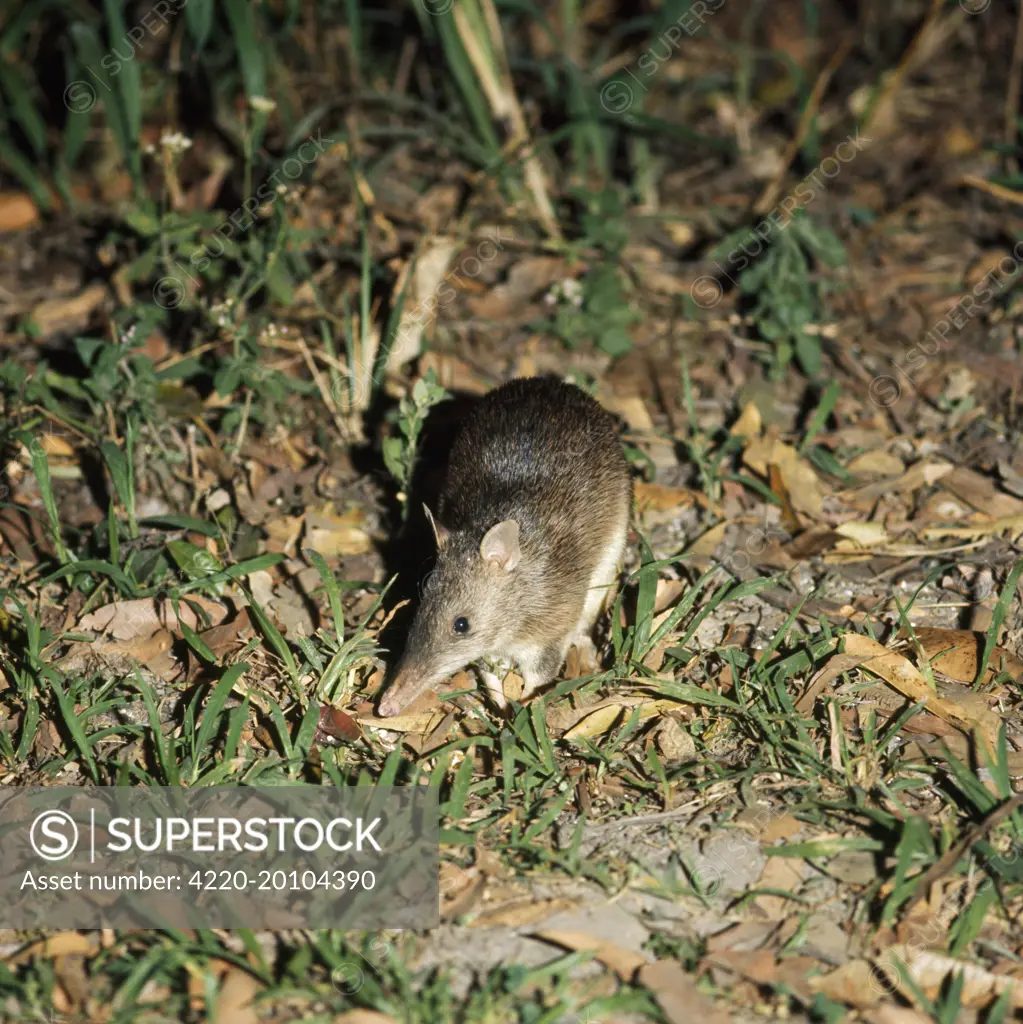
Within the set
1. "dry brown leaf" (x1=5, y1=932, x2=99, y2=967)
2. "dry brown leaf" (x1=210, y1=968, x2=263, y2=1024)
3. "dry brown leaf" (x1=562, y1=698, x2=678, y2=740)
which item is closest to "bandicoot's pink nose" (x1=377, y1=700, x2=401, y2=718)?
"dry brown leaf" (x1=562, y1=698, x2=678, y2=740)

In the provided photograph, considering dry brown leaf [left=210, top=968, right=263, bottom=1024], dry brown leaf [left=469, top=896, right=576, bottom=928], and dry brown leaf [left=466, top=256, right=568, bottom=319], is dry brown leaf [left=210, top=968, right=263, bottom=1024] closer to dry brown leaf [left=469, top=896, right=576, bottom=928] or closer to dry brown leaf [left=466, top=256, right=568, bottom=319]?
dry brown leaf [left=469, top=896, right=576, bottom=928]

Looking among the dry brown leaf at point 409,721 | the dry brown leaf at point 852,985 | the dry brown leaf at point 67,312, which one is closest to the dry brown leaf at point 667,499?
the dry brown leaf at point 409,721

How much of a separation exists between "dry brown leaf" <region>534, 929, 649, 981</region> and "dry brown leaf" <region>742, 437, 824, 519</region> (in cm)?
273

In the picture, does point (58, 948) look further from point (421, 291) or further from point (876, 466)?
point (876, 466)

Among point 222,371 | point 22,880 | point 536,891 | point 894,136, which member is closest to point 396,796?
point 536,891

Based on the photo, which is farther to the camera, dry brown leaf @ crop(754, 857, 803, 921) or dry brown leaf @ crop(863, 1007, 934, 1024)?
dry brown leaf @ crop(754, 857, 803, 921)

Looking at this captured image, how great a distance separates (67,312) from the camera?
710 cm

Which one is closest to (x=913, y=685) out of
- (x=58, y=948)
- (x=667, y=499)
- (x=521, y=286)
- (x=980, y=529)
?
(x=980, y=529)

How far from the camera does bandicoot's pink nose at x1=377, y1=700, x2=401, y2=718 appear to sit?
14.2 feet

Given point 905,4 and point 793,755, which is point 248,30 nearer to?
point 793,755

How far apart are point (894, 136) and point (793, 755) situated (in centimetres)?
→ 606

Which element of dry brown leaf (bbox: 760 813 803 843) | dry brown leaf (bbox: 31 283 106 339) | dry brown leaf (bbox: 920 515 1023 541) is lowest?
→ dry brown leaf (bbox: 920 515 1023 541)

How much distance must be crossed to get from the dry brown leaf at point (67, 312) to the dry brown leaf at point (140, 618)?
2624 millimetres

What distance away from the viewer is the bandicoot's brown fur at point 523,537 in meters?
4.56
